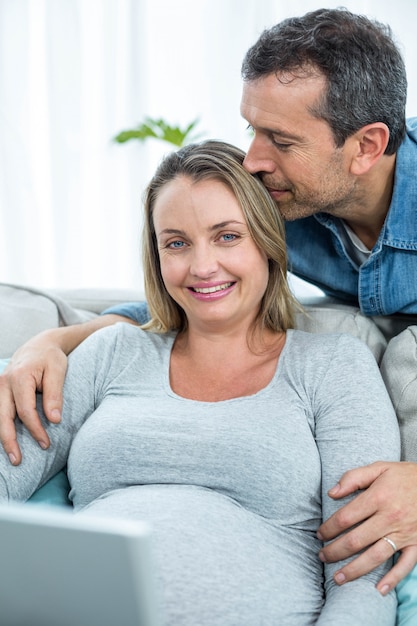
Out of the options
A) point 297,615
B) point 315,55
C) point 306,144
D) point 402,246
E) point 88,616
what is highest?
point 315,55

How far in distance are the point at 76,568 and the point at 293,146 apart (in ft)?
3.84

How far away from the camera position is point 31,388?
1.47 metres

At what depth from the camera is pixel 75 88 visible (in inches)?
164

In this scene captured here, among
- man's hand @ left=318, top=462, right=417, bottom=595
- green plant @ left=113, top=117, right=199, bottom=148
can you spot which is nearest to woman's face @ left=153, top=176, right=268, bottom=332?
man's hand @ left=318, top=462, right=417, bottom=595

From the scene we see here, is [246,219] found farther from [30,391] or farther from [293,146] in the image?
[30,391]

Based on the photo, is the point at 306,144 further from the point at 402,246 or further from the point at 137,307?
the point at 137,307

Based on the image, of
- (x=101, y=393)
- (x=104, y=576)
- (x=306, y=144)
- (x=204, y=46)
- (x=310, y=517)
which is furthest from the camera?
(x=204, y=46)

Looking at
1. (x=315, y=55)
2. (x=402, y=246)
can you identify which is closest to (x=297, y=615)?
(x=402, y=246)

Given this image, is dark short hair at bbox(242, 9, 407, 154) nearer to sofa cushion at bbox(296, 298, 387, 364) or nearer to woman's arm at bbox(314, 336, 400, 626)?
sofa cushion at bbox(296, 298, 387, 364)

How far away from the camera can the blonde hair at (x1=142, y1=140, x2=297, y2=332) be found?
154 centimetres

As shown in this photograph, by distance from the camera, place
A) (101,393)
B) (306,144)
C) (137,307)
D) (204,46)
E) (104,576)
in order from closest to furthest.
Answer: (104,576) → (101,393) → (306,144) → (137,307) → (204,46)

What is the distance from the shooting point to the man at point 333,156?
162 cm

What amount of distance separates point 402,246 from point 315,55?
47cm

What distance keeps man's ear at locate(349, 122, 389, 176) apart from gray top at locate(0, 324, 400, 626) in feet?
1.46
